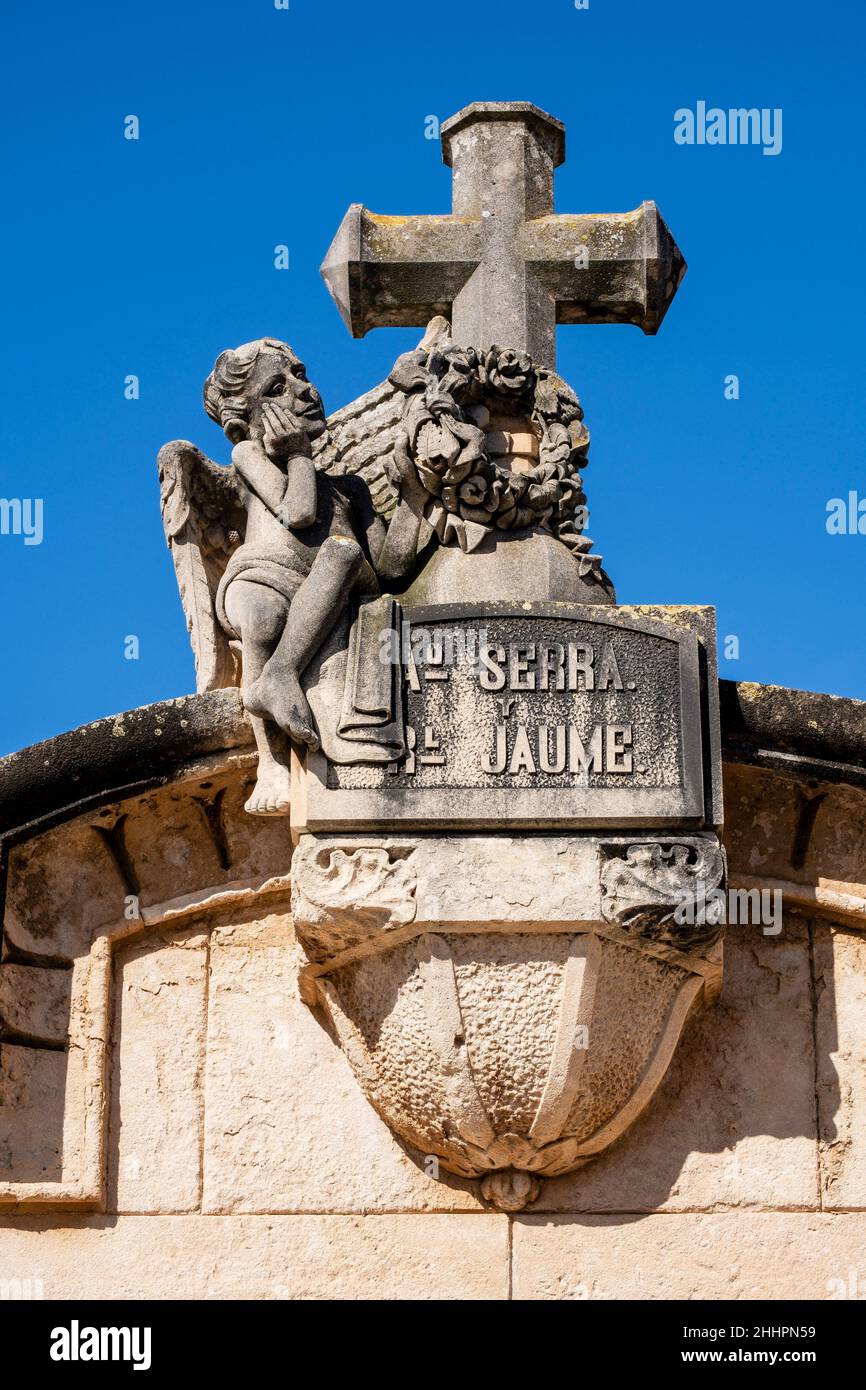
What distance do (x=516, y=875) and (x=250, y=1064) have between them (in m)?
1.15

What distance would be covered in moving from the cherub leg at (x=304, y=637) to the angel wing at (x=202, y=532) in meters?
0.52

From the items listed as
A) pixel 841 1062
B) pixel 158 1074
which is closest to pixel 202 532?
pixel 158 1074

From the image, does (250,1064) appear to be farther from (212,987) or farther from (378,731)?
(378,731)

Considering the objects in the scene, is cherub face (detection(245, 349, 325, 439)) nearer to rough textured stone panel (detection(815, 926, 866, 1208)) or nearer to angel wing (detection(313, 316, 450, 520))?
angel wing (detection(313, 316, 450, 520))

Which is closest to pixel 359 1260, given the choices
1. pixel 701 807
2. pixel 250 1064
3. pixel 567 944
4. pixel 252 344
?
pixel 250 1064

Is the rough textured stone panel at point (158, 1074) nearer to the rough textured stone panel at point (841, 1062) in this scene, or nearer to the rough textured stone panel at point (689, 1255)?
the rough textured stone panel at point (689, 1255)

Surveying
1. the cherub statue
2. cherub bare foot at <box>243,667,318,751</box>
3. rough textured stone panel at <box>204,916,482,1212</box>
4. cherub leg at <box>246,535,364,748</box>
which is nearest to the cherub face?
the cherub statue

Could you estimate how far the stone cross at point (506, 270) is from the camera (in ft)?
25.8

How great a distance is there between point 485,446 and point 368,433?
855 mm

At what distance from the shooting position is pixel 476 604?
712cm

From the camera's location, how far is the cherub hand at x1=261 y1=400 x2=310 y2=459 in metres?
7.37

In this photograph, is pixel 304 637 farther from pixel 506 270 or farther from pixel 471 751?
pixel 506 270

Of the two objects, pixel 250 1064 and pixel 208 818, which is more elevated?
pixel 208 818

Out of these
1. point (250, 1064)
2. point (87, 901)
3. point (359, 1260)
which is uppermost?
point (87, 901)
